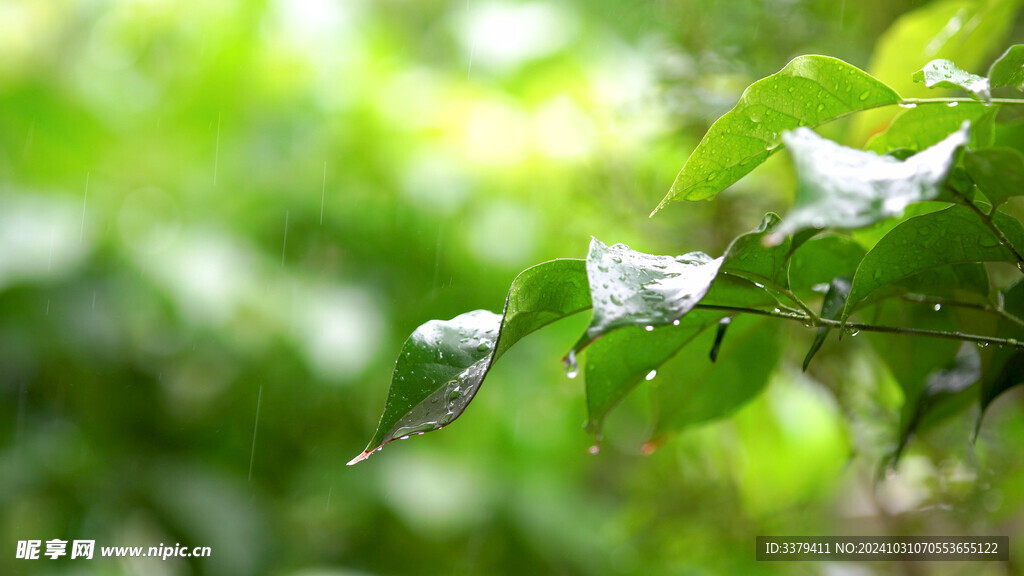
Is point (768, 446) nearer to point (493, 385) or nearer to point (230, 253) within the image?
point (493, 385)

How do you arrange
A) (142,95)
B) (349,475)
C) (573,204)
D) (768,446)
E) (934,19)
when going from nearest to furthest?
(934,19)
(768,446)
(573,204)
(349,475)
(142,95)

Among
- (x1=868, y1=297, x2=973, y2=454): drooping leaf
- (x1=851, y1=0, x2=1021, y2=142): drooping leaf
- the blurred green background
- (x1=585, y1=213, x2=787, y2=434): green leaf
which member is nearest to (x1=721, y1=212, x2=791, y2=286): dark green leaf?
(x1=585, y1=213, x2=787, y2=434): green leaf

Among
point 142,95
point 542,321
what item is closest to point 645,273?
point 542,321

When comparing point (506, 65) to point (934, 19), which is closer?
point (934, 19)

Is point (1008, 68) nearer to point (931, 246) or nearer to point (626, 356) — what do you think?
point (931, 246)

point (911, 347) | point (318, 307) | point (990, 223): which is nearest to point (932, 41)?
point (911, 347)

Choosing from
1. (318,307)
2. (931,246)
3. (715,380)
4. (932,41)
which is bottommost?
(318,307)
